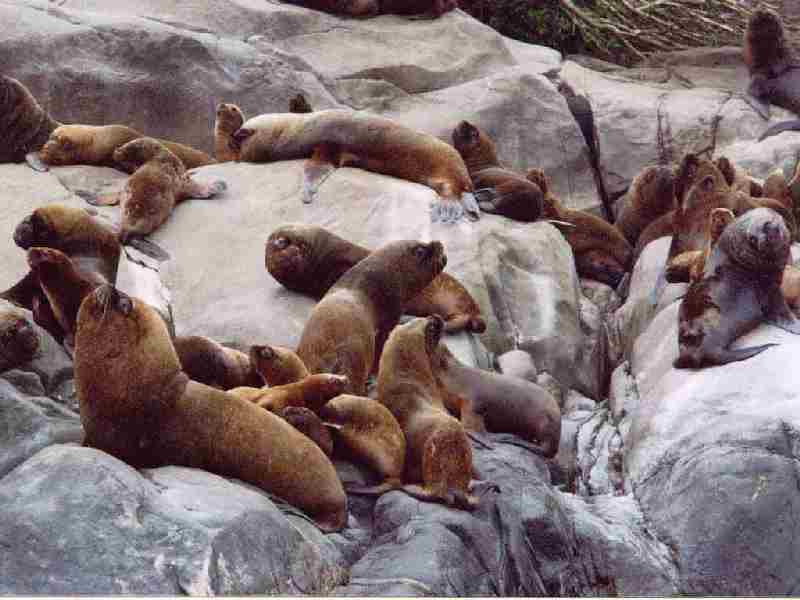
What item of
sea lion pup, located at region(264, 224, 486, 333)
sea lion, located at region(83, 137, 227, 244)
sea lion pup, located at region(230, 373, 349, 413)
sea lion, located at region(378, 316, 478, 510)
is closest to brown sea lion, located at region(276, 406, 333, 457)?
sea lion pup, located at region(230, 373, 349, 413)

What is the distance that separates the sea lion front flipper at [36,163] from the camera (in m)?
10.7

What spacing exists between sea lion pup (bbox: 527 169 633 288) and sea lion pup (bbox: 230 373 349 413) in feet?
17.0

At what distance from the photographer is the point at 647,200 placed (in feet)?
40.4

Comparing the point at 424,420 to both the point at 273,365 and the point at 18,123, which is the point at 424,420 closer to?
the point at 273,365

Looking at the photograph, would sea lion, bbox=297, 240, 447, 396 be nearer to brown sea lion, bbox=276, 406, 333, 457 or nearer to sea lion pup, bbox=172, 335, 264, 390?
sea lion pup, bbox=172, 335, 264, 390

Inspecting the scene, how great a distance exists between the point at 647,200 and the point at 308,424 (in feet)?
21.5

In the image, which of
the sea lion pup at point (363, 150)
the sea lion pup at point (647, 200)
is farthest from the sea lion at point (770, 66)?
the sea lion pup at point (363, 150)

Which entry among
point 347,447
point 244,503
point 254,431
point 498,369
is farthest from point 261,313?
point 244,503

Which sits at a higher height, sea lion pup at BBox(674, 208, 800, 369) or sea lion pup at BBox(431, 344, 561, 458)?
sea lion pup at BBox(674, 208, 800, 369)

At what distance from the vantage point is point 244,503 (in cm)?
537

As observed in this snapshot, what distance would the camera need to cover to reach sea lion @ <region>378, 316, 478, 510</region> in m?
6.45

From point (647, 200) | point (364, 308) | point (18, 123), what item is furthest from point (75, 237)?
point (647, 200)

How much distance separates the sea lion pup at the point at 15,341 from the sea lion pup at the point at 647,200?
A: 6733 millimetres

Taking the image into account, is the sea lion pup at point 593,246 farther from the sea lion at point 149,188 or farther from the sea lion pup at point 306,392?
the sea lion pup at point 306,392
